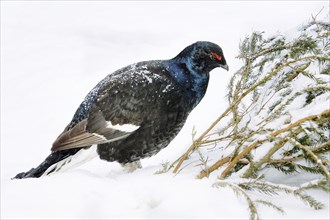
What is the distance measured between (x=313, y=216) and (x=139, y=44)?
501 centimetres

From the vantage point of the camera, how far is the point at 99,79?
6.00m

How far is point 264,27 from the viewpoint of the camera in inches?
272

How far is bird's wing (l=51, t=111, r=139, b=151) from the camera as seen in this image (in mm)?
3271

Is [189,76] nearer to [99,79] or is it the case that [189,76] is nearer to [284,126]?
[284,126]

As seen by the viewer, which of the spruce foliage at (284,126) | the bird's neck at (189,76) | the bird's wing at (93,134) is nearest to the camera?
the spruce foliage at (284,126)

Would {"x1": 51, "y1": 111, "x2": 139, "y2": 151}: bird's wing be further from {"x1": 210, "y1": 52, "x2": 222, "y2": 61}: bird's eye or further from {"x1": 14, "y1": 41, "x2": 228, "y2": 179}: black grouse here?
{"x1": 210, "y1": 52, "x2": 222, "y2": 61}: bird's eye

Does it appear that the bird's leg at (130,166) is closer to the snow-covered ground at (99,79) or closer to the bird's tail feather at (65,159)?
the snow-covered ground at (99,79)

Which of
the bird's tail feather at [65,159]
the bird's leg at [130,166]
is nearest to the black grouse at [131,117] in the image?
the bird's tail feather at [65,159]

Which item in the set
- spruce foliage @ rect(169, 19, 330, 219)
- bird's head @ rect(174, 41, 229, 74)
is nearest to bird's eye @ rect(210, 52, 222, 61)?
bird's head @ rect(174, 41, 229, 74)

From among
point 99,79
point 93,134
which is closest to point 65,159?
point 93,134

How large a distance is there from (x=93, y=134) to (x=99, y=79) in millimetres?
2766

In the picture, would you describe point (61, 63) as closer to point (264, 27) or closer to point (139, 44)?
point (139, 44)

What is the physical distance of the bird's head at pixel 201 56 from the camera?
3461 mm

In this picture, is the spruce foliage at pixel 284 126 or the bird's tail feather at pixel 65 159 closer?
the spruce foliage at pixel 284 126
